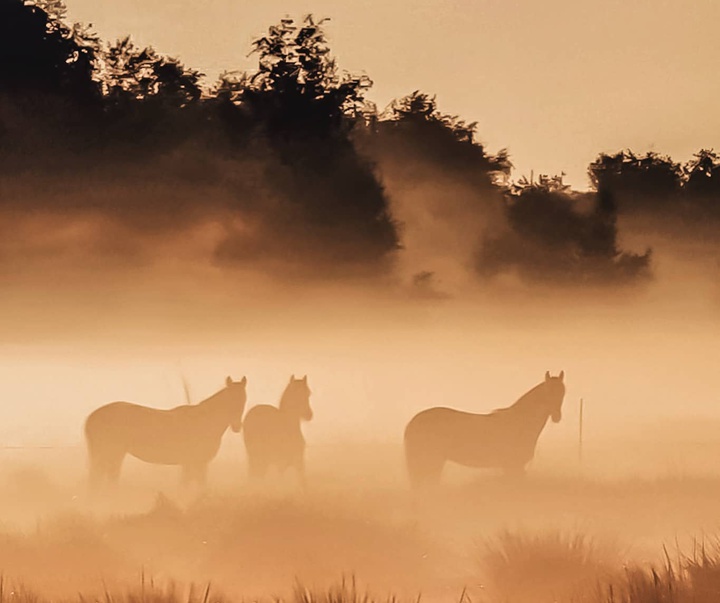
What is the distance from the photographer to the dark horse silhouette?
7.23 ft

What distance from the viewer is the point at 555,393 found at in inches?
87.7

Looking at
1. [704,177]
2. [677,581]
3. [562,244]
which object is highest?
[704,177]

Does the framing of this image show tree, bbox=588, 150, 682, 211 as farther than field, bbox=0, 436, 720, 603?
Yes

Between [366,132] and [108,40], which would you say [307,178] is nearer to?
[366,132]

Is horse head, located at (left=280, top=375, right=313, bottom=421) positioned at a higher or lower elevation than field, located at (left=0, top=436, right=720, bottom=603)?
higher

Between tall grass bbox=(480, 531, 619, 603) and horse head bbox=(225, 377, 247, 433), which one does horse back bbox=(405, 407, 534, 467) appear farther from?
horse head bbox=(225, 377, 247, 433)

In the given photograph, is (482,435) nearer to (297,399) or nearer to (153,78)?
(297,399)

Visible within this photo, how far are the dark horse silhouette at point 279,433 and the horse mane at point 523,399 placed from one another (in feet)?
1.44

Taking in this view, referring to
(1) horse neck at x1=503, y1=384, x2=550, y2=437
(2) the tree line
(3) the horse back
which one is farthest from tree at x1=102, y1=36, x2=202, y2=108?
(1) horse neck at x1=503, y1=384, x2=550, y2=437

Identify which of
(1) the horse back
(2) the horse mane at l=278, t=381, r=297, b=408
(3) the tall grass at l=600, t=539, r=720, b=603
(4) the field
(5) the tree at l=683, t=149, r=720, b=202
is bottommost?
(3) the tall grass at l=600, t=539, r=720, b=603

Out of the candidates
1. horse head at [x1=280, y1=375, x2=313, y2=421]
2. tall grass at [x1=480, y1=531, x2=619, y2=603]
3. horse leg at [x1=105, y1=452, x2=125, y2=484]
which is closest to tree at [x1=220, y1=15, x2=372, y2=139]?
horse head at [x1=280, y1=375, x2=313, y2=421]

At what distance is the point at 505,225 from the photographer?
7.44 feet

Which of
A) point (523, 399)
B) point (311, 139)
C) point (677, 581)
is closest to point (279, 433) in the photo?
point (523, 399)

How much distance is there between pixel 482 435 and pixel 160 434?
747 millimetres
